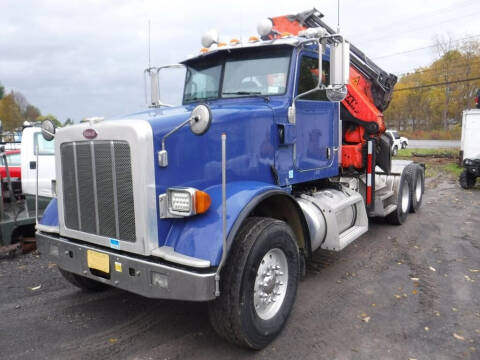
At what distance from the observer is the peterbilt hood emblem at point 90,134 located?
122 inches

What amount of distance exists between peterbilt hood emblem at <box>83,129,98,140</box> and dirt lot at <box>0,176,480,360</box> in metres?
1.76

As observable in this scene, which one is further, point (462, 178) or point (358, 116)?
point (462, 178)

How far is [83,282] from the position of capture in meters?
4.27

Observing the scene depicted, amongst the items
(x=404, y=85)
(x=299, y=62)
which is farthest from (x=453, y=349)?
(x=404, y=85)

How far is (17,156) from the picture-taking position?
940cm

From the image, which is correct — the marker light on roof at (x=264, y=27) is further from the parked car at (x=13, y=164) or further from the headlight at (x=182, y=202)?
the parked car at (x=13, y=164)

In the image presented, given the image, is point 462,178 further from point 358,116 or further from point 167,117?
point 167,117

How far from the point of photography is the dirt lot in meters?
3.27

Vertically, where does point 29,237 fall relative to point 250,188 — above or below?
below

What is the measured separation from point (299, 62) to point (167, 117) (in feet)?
6.14

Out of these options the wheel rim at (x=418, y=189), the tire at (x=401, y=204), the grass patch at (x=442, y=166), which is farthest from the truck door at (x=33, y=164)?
the grass patch at (x=442, y=166)

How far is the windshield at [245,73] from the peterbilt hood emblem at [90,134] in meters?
1.75

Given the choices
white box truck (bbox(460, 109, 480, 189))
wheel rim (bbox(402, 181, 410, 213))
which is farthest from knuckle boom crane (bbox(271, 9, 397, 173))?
white box truck (bbox(460, 109, 480, 189))

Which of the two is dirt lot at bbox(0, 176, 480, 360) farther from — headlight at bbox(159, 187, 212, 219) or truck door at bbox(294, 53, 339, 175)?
truck door at bbox(294, 53, 339, 175)
